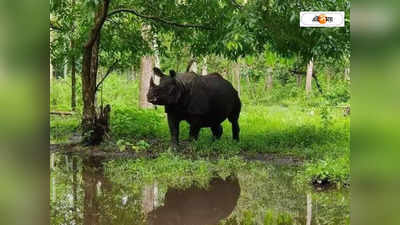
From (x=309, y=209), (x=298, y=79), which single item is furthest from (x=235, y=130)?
(x=309, y=209)

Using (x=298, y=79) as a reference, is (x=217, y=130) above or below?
below

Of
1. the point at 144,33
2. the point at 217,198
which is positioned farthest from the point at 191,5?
the point at 217,198

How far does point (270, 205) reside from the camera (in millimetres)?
4918

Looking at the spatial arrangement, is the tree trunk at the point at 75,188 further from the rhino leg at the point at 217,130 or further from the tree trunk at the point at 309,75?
the tree trunk at the point at 309,75

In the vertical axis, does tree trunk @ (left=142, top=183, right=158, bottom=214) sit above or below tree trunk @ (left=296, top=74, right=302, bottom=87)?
below

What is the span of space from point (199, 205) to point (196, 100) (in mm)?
2958

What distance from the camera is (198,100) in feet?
26.2

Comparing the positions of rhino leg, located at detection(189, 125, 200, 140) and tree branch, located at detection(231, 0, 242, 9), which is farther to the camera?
rhino leg, located at detection(189, 125, 200, 140)

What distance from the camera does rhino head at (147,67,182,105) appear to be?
7.15m

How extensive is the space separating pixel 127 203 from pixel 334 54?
8.57ft

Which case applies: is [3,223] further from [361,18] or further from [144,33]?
→ [144,33]

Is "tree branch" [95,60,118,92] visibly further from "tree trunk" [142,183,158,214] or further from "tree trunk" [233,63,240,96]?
"tree trunk" [142,183,158,214]

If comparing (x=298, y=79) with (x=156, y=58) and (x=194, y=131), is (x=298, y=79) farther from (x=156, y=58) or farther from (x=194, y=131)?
(x=156, y=58)

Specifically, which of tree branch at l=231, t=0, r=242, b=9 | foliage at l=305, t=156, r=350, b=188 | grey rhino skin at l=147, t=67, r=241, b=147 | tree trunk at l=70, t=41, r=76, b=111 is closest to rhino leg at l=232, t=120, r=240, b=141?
grey rhino skin at l=147, t=67, r=241, b=147
